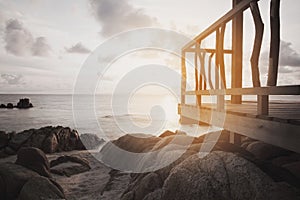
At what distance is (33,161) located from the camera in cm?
838

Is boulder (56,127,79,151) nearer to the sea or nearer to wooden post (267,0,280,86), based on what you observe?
the sea

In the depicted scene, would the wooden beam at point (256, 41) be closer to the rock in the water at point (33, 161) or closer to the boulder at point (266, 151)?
the boulder at point (266, 151)

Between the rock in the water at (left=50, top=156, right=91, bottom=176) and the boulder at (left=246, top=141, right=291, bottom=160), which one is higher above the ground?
the boulder at (left=246, top=141, right=291, bottom=160)

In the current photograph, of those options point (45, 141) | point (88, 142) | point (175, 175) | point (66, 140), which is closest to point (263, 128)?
point (175, 175)

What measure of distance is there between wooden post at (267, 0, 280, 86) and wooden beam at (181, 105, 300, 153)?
1.87ft

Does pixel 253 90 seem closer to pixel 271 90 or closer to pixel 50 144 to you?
pixel 271 90

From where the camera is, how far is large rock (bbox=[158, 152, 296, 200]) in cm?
347

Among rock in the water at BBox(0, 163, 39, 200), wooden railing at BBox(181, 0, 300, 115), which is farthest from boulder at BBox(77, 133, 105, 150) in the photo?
wooden railing at BBox(181, 0, 300, 115)

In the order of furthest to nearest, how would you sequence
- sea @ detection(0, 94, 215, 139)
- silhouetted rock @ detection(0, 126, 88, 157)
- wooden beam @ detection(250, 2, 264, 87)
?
sea @ detection(0, 94, 215, 139) → silhouetted rock @ detection(0, 126, 88, 157) → wooden beam @ detection(250, 2, 264, 87)

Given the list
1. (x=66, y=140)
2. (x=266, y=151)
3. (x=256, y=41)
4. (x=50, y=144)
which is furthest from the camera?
(x=66, y=140)

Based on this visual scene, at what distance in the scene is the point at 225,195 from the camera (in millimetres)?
3656

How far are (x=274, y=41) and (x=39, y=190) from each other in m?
6.05

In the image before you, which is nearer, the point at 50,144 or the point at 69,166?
the point at 69,166

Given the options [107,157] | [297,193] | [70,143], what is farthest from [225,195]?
[70,143]
